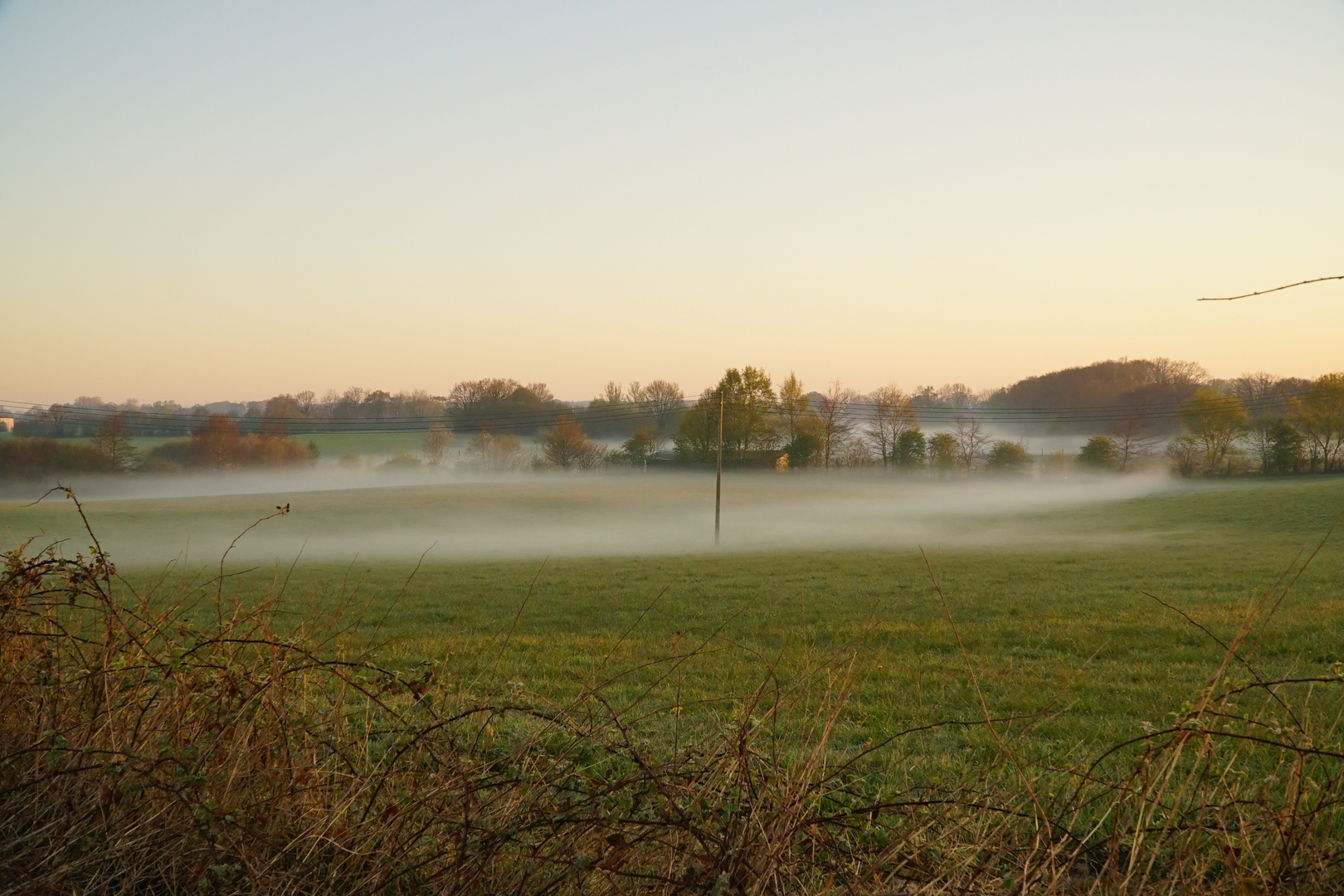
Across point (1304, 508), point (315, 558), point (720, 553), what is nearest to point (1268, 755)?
point (720, 553)

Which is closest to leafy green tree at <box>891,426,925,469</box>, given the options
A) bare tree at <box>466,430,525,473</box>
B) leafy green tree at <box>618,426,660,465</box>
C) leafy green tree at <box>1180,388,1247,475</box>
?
leafy green tree at <box>1180,388,1247,475</box>

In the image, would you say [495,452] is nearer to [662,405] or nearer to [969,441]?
[662,405]

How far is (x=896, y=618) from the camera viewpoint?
1240cm

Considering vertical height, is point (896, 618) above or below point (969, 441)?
below

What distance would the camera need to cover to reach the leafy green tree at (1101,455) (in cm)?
6644

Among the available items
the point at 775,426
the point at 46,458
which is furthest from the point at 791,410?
the point at 46,458

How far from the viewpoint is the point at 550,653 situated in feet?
32.6

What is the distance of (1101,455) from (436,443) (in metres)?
52.0

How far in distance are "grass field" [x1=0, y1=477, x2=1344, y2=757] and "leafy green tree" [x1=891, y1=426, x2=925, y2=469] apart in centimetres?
3815

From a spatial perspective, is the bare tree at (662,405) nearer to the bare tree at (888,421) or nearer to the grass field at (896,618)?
the bare tree at (888,421)

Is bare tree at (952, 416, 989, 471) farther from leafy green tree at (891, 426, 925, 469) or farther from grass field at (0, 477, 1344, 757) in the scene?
grass field at (0, 477, 1344, 757)

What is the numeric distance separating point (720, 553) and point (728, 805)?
25.0m

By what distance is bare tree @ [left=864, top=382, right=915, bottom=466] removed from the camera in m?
71.0

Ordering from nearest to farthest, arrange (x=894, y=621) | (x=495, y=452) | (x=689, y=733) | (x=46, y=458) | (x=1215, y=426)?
(x=689, y=733), (x=894, y=621), (x=46, y=458), (x=1215, y=426), (x=495, y=452)
